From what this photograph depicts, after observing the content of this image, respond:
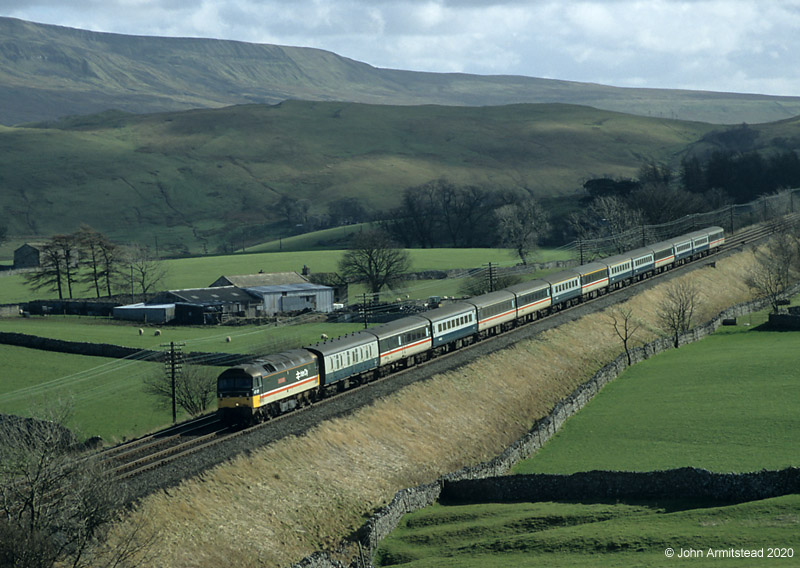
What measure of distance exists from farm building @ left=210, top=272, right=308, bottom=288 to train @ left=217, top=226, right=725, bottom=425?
47484 mm

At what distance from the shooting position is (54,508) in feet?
93.1

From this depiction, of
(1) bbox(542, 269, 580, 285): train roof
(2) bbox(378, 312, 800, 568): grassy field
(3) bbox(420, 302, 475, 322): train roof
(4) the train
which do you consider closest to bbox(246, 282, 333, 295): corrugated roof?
(4) the train

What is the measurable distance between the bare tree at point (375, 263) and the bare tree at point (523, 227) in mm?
26384

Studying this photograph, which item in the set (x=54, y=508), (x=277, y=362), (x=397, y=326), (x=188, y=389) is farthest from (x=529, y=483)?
(x=188, y=389)

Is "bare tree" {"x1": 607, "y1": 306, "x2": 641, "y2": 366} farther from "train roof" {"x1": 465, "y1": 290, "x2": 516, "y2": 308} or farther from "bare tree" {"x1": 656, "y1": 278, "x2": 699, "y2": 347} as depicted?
"train roof" {"x1": 465, "y1": 290, "x2": 516, "y2": 308}

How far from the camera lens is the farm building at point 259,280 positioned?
11577 cm

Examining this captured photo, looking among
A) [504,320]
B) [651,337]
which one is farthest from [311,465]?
[651,337]

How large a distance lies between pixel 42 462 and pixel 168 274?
120 m

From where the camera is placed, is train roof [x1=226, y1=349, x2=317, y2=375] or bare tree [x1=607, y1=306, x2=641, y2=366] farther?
bare tree [x1=607, y1=306, x2=641, y2=366]

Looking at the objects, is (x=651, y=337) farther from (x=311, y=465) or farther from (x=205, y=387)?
(x=311, y=465)

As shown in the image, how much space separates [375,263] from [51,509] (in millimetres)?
94101

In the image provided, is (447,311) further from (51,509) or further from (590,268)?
(51,509)

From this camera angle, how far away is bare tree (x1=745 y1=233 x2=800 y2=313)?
88.8 meters

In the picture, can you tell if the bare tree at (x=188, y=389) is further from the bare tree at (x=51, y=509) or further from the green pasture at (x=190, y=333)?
the bare tree at (x=51, y=509)
